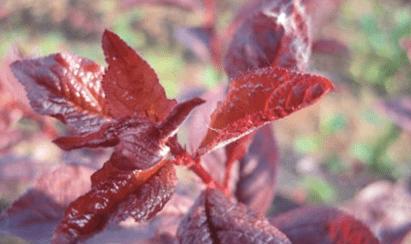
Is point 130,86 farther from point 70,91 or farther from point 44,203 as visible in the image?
point 44,203

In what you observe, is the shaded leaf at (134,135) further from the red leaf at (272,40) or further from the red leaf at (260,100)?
the red leaf at (272,40)

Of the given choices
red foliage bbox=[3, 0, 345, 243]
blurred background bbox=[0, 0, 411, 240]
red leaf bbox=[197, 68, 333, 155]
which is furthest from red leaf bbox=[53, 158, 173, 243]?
blurred background bbox=[0, 0, 411, 240]

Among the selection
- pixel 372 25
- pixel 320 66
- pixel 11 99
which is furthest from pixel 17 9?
pixel 11 99

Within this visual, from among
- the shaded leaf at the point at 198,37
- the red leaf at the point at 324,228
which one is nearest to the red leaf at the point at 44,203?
the red leaf at the point at 324,228

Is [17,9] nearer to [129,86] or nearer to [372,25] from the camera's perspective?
[372,25]

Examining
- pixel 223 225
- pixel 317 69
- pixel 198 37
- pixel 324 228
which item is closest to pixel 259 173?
pixel 324 228

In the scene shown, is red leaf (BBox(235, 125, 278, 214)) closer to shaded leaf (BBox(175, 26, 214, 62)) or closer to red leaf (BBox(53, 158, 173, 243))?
red leaf (BBox(53, 158, 173, 243))
